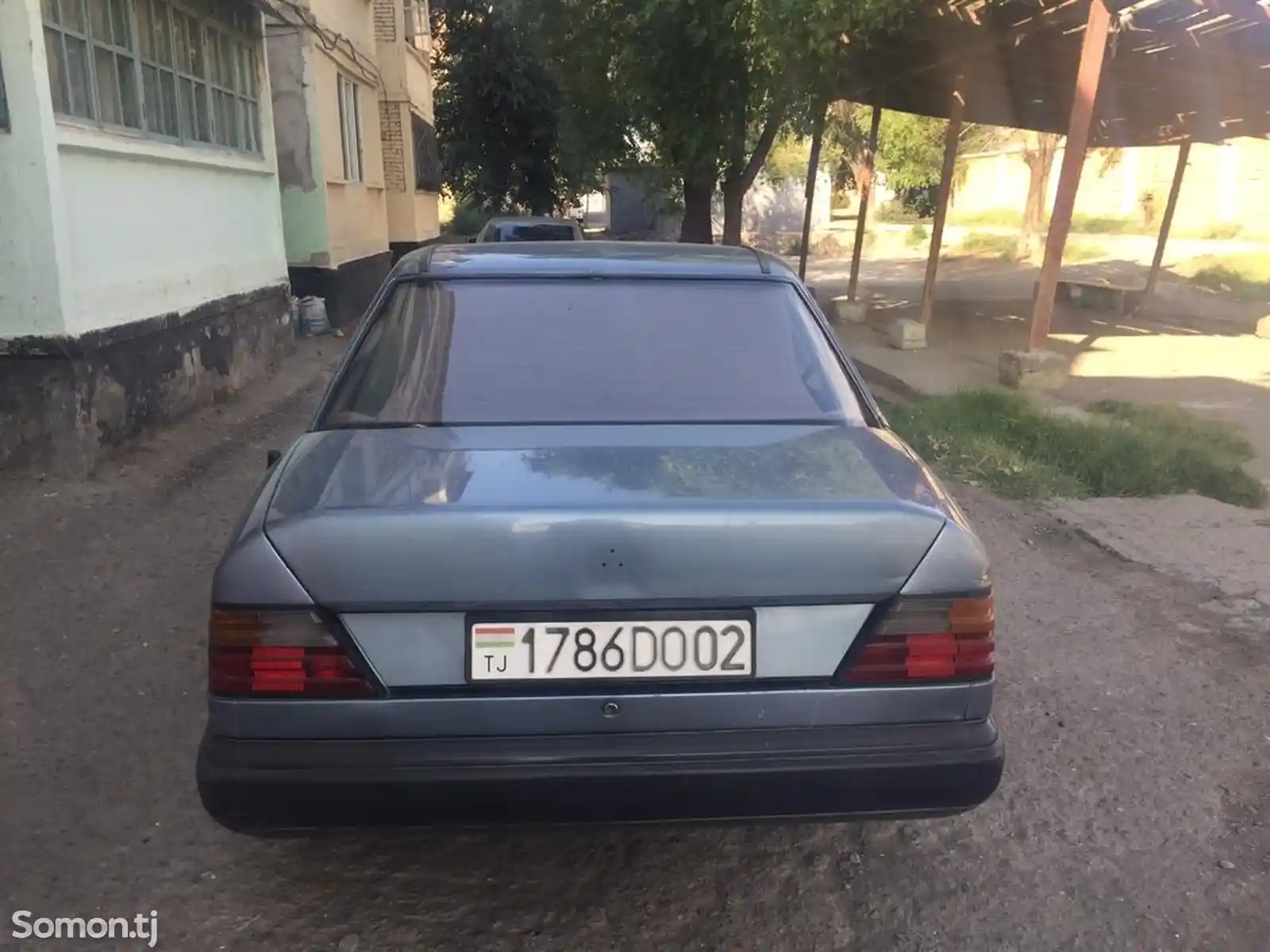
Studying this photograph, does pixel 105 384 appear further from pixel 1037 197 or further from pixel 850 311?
pixel 1037 197

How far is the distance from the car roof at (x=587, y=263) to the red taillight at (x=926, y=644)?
1382mm

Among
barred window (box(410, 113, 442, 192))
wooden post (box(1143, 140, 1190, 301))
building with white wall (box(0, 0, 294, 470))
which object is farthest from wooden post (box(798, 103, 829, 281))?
barred window (box(410, 113, 442, 192))

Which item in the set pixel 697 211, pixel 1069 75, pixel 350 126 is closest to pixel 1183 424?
pixel 1069 75

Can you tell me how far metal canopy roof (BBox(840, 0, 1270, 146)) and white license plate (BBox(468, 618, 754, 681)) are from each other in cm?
880

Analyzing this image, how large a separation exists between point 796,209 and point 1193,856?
39011mm

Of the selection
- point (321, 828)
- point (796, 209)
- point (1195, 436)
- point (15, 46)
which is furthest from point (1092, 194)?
point (321, 828)

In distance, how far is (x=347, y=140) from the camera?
15812mm

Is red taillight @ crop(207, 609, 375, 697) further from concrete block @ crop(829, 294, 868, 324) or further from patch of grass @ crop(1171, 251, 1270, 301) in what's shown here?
patch of grass @ crop(1171, 251, 1270, 301)

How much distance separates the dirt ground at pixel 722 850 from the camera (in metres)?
2.57

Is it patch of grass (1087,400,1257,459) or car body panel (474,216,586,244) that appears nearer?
patch of grass (1087,400,1257,459)

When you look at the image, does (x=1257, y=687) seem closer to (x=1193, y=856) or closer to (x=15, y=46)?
(x=1193, y=856)

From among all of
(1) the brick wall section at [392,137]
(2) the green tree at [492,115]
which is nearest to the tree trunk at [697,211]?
(1) the brick wall section at [392,137]

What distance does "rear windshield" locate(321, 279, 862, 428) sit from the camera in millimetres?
2828

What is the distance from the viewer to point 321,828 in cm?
214
